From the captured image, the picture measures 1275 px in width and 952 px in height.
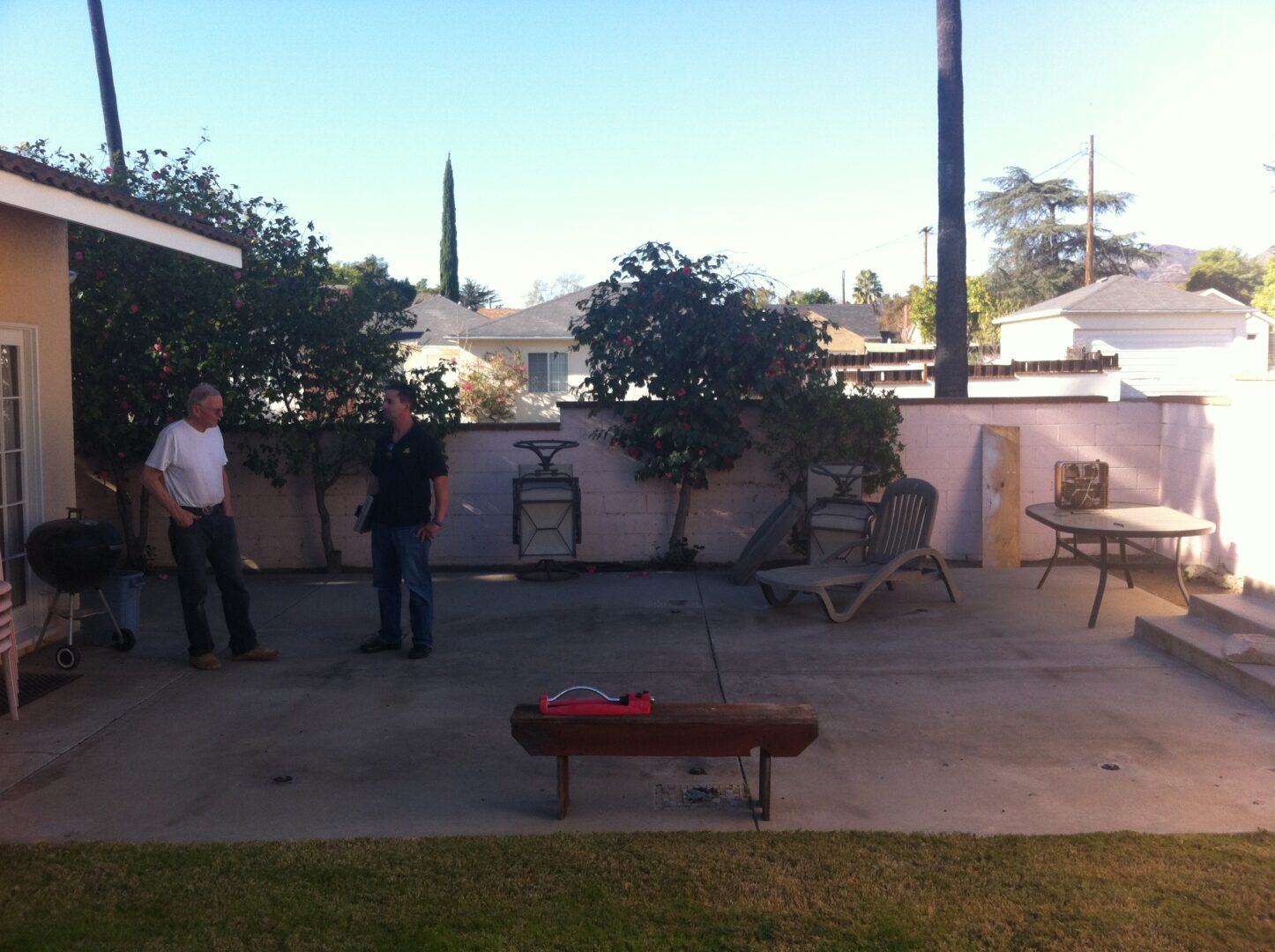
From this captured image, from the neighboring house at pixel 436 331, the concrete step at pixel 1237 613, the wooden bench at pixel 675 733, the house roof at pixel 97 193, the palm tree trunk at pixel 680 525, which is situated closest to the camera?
the wooden bench at pixel 675 733

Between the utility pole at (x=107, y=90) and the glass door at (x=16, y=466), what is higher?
the utility pole at (x=107, y=90)

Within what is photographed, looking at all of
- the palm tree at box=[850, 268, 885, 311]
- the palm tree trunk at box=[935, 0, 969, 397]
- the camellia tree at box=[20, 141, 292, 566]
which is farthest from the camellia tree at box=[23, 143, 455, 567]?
the palm tree at box=[850, 268, 885, 311]

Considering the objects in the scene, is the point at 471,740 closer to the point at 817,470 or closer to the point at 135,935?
the point at 135,935

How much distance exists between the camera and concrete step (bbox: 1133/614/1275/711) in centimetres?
634

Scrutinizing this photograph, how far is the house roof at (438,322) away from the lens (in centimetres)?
3234

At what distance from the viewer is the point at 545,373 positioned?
28.5 m

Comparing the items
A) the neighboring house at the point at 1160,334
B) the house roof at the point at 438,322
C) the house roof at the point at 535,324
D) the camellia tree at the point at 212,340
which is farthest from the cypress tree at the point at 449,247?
the camellia tree at the point at 212,340

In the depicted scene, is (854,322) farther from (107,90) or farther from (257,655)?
(257,655)

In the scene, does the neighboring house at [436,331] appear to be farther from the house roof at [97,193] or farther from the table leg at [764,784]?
the table leg at [764,784]

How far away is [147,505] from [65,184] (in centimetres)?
496

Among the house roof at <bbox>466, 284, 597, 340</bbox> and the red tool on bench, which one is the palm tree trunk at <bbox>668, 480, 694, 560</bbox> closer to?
the red tool on bench

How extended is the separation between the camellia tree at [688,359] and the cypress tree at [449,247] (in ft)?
146

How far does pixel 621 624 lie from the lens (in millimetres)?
8664

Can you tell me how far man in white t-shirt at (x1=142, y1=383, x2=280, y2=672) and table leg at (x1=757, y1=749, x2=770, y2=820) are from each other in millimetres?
4015
